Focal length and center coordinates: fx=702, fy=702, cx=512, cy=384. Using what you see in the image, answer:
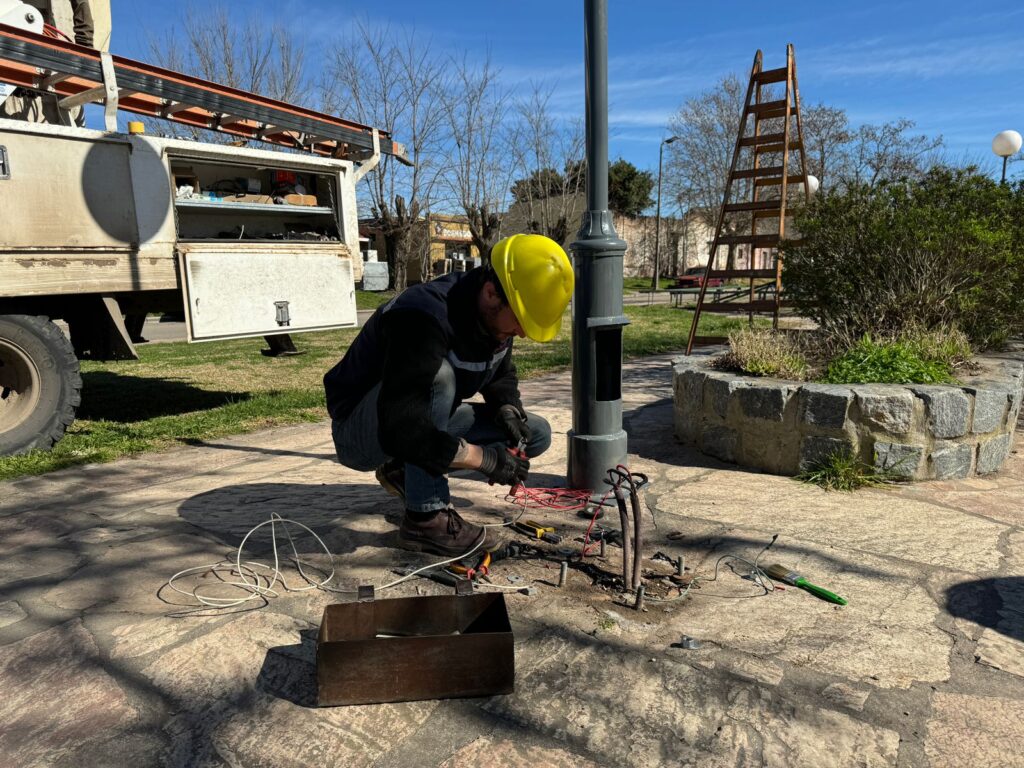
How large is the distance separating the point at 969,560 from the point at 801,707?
60.1 inches

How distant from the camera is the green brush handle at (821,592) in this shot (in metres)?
2.64

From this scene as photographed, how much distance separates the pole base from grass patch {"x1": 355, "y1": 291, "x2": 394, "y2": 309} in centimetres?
1910

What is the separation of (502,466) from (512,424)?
37 cm

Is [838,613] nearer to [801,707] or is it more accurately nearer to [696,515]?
[801,707]

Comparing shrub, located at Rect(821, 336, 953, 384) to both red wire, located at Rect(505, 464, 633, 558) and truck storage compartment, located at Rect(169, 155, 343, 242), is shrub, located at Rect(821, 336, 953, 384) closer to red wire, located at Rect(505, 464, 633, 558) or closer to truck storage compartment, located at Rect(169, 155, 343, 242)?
red wire, located at Rect(505, 464, 633, 558)

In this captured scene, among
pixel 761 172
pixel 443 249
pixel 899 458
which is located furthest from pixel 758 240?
pixel 443 249

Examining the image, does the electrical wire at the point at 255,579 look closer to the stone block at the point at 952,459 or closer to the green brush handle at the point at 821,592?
the green brush handle at the point at 821,592

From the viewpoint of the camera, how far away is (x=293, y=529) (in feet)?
11.2

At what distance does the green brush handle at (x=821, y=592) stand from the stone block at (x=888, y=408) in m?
1.55

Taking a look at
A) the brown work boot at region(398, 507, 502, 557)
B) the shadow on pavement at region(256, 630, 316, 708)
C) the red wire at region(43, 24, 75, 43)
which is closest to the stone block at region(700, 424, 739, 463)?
the brown work boot at region(398, 507, 502, 557)

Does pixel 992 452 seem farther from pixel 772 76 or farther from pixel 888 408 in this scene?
pixel 772 76

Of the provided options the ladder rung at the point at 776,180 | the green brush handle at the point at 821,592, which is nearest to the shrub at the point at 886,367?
the green brush handle at the point at 821,592

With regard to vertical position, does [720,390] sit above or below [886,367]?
below

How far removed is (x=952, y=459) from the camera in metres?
4.09
